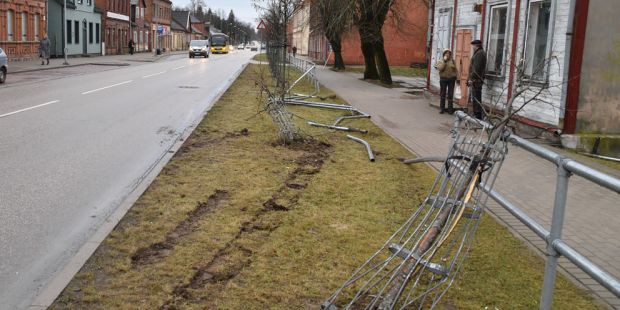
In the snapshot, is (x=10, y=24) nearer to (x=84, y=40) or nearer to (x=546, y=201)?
(x=84, y=40)

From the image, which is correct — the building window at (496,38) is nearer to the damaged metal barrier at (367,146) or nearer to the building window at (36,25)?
the damaged metal barrier at (367,146)

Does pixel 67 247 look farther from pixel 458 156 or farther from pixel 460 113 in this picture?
pixel 460 113

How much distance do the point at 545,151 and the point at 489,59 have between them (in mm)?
12747

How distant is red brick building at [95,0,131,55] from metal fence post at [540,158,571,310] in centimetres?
6358

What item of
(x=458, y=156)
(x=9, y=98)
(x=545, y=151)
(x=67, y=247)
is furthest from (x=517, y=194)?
(x=9, y=98)

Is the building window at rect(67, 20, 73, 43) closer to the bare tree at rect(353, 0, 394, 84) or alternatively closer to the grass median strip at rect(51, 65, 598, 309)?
the bare tree at rect(353, 0, 394, 84)

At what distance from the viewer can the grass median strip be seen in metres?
4.54

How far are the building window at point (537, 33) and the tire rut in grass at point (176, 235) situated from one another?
834cm

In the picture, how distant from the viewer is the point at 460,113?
639 centimetres


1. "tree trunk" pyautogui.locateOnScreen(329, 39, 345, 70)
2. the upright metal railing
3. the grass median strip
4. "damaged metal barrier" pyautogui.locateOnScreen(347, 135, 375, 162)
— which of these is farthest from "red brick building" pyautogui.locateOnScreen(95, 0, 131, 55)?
the upright metal railing

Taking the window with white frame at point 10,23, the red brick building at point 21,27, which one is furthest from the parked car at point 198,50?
the window with white frame at point 10,23

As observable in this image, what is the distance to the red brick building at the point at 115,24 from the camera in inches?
2514

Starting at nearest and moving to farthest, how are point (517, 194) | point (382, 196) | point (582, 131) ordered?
1. point (382, 196)
2. point (517, 194)
3. point (582, 131)

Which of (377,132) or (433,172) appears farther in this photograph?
(377,132)
